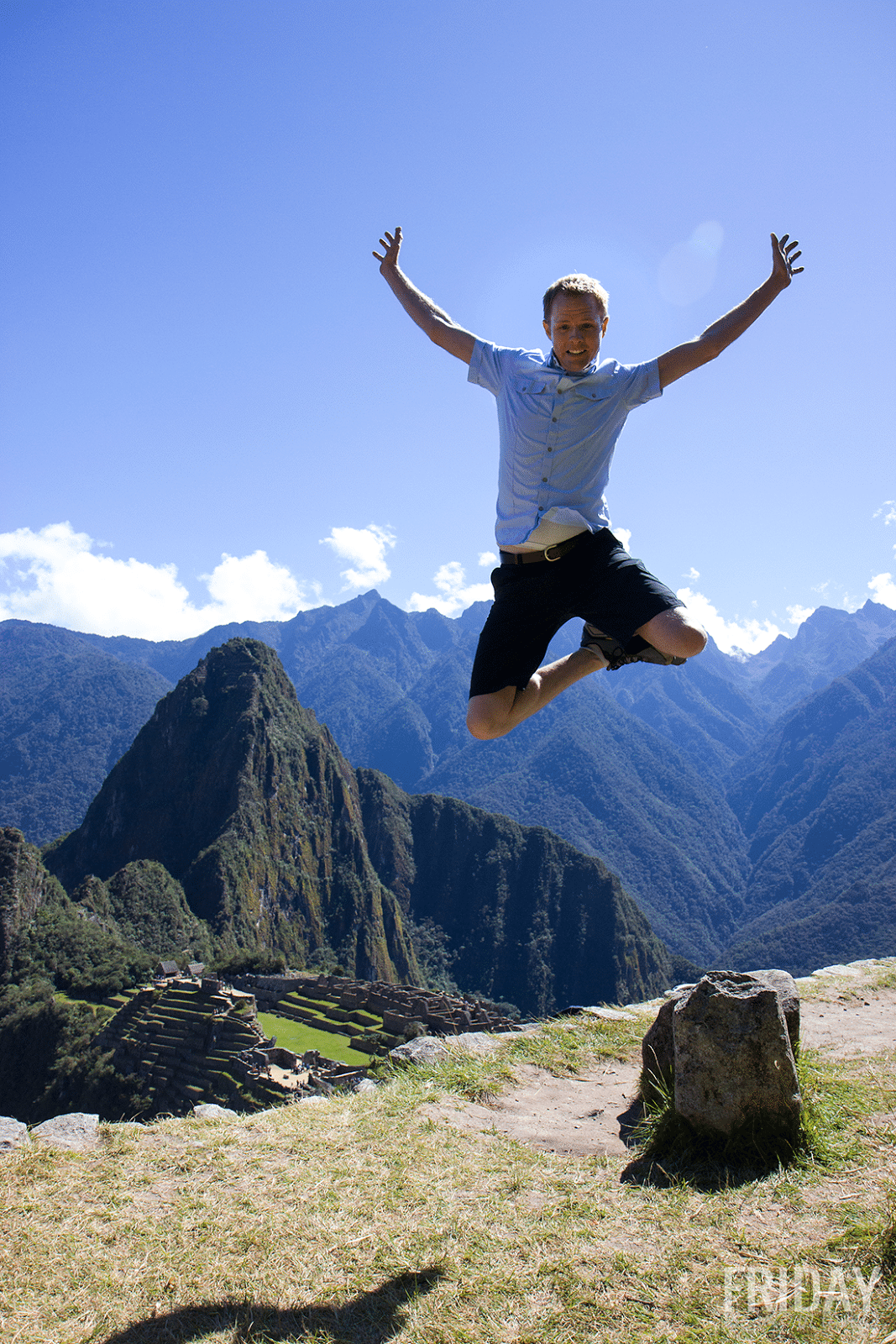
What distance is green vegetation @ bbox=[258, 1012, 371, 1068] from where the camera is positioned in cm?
3944

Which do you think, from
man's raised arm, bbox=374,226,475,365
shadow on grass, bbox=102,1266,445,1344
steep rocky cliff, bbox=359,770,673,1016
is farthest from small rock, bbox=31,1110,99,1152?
steep rocky cliff, bbox=359,770,673,1016

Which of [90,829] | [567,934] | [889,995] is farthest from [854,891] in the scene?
[889,995]

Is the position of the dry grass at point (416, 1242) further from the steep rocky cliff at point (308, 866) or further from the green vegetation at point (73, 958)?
the steep rocky cliff at point (308, 866)

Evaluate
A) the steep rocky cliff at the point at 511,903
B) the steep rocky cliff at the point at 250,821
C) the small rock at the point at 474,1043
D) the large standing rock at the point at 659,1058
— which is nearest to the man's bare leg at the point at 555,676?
the large standing rock at the point at 659,1058

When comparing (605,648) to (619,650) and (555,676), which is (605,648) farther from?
(555,676)

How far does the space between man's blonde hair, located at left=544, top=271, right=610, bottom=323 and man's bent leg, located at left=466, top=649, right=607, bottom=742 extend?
153 cm

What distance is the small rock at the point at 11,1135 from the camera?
123 inches

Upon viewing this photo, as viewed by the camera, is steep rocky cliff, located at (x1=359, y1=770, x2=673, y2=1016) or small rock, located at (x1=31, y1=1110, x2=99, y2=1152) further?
steep rocky cliff, located at (x1=359, y1=770, x2=673, y2=1016)

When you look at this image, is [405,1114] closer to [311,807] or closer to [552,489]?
[552,489]

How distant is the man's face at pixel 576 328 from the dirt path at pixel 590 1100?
337cm

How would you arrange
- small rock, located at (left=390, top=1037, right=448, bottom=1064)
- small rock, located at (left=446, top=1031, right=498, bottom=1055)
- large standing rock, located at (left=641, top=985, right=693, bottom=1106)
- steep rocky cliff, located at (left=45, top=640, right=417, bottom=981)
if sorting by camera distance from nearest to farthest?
large standing rock, located at (left=641, top=985, right=693, bottom=1106) → small rock, located at (left=390, top=1037, right=448, bottom=1064) → small rock, located at (left=446, top=1031, right=498, bottom=1055) → steep rocky cliff, located at (left=45, top=640, right=417, bottom=981)

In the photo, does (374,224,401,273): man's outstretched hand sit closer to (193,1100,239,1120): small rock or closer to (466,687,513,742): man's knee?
(466,687,513,742): man's knee

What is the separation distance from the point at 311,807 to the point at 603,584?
11207 centimetres

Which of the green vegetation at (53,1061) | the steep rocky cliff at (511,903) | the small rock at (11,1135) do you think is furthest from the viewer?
the steep rocky cliff at (511,903)
